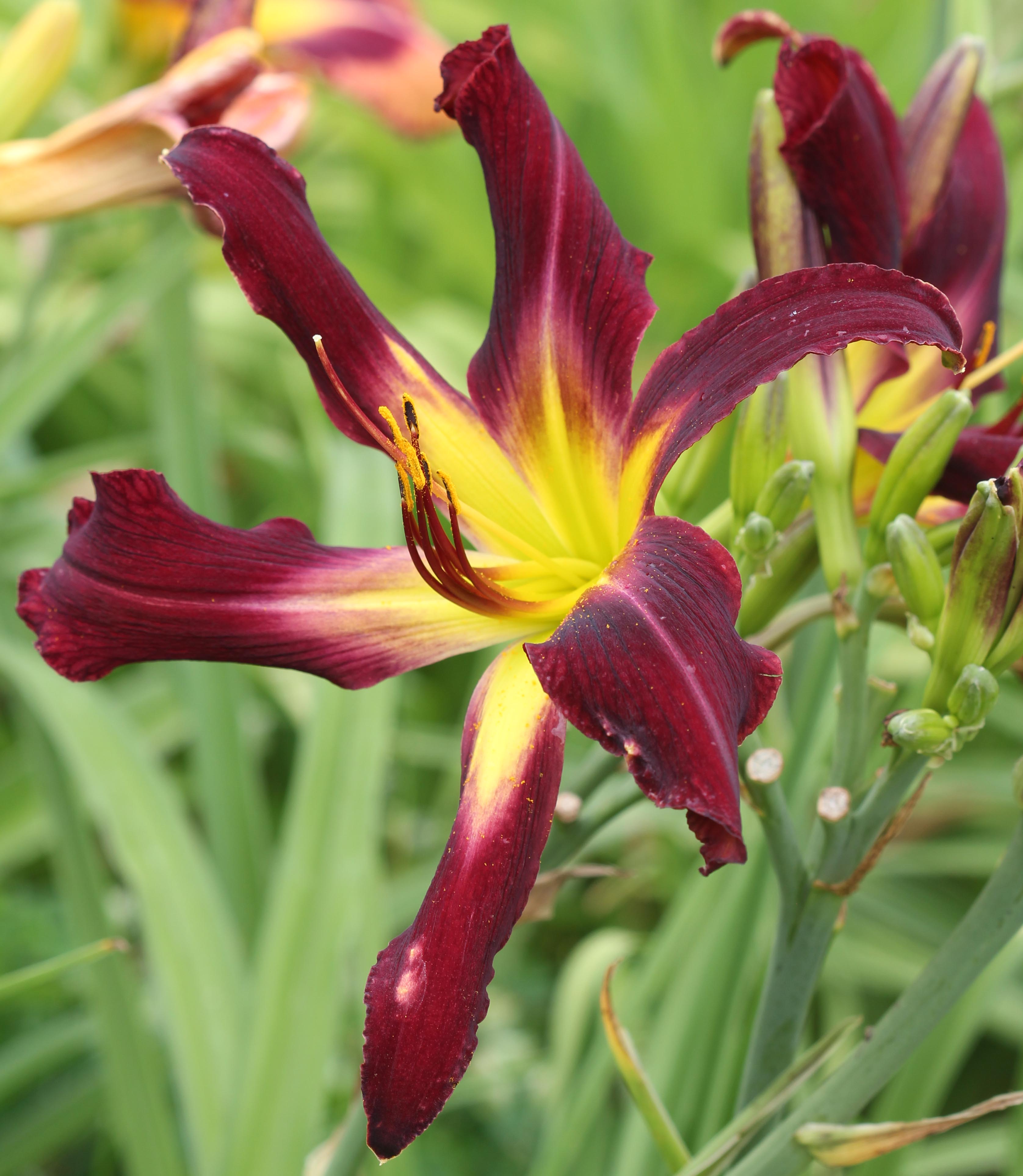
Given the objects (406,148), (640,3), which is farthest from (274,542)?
(640,3)

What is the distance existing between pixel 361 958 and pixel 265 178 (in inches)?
A: 29.3

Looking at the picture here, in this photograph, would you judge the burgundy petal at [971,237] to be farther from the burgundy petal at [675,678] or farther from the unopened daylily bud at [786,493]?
the burgundy petal at [675,678]

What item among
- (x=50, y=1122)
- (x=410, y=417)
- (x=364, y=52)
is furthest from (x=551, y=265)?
(x=50, y=1122)

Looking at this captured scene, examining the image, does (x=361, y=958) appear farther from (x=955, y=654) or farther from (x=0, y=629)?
(x=955, y=654)

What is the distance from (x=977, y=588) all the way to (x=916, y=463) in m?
0.08

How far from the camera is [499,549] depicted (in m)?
0.64

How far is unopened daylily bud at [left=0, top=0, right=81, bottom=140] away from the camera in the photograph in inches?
35.3

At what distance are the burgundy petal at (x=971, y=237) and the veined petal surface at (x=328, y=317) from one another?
275mm

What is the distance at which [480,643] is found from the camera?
59 cm

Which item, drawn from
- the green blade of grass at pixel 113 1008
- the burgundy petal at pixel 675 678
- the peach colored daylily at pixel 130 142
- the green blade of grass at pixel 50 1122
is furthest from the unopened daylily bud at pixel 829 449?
the green blade of grass at pixel 50 1122

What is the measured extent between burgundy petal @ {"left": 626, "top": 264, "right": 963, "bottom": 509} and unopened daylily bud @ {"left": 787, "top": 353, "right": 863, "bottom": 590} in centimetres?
9

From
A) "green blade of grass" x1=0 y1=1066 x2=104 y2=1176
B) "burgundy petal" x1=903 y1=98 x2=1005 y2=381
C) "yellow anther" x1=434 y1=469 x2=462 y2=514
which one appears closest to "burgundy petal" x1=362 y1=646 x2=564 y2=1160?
"yellow anther" x1=434 y1=469 x2=462 y2=514

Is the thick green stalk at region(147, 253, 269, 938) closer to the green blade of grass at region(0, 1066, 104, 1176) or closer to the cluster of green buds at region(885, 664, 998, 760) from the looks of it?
the green blade of grass at region(0, 1066, 104, 1176)

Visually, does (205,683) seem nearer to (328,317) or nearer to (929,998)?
(328,317)
